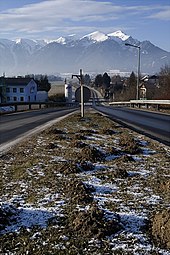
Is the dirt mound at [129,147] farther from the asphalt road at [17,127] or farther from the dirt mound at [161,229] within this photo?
the dirt mound at [161,229]

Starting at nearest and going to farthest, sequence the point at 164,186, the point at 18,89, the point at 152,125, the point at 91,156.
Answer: the point at 164,186, the point at 91,156, the point at 152,125, the point at 18,89

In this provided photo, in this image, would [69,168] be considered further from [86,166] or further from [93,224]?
[93,224]

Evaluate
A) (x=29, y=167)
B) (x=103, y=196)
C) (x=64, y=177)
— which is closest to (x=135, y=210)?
(x=103, y=196)

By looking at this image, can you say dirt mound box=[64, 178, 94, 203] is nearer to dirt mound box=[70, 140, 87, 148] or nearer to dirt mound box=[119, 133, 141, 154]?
dirt mound box=[119, 133, 141, 154]

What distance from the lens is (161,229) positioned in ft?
14.5

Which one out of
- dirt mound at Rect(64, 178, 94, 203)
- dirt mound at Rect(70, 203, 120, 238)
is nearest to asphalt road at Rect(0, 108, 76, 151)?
dirt mound at Rect(64, 178, 94, 203)

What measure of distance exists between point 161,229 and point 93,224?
80 centimetres

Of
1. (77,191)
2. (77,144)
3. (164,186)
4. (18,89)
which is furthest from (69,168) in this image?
(18,89)

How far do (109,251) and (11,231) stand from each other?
1247mm

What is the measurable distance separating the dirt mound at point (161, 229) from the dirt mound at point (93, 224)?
444 mm

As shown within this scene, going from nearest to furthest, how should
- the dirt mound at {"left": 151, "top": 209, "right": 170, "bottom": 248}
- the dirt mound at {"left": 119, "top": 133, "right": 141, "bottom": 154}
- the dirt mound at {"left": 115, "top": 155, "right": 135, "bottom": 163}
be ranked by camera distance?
1. the dirt mound at {"left": 151, "top": 209, "right": 170, "bottom": 248}
2. the dirt mound at {"left": 115, "top": 155, "right": 135, "bottom": 163}
3. the dirt mound at {"left": 119, "top": 133, "right": 141, "bottom": 154}

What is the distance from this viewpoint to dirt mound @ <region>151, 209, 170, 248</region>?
4.23 meters

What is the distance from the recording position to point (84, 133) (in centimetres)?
1384

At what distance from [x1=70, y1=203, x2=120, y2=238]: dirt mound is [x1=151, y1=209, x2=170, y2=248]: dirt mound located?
44 cm
